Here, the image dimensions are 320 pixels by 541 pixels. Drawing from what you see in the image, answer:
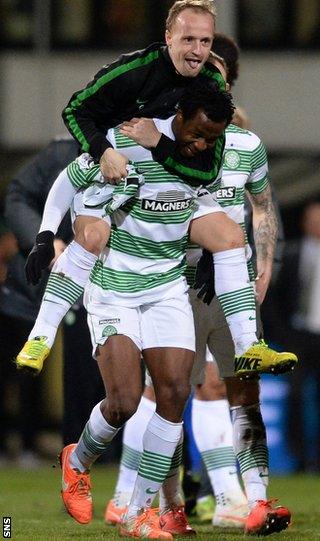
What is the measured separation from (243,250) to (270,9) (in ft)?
37.8

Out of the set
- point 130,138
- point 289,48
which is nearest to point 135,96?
point 130,138

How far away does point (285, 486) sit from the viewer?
13352mm

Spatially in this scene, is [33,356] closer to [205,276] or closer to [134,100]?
[205,276]

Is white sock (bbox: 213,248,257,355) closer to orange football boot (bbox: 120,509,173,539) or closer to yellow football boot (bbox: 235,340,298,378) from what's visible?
yellow football boot (bbox: 235,340,298,378)

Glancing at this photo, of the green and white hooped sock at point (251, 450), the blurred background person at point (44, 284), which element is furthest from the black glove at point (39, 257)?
the blurred background person at point (44, 284)

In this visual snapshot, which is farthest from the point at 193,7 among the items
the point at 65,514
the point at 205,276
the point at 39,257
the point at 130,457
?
the point at 65,514

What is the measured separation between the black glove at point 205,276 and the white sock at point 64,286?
21.9 inches

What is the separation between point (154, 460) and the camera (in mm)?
8430

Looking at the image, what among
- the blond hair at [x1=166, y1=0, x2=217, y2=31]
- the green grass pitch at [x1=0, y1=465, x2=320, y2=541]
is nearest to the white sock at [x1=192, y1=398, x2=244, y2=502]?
the green grass pitch at [x1=0, y1=465, x2=320, y2=541]

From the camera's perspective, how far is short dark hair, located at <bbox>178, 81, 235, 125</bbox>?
8219mm

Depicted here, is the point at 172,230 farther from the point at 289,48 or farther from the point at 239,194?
the point at 289,48

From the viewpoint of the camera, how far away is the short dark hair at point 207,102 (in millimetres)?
8219

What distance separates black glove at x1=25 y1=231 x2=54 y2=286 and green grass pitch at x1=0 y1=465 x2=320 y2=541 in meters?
1.25

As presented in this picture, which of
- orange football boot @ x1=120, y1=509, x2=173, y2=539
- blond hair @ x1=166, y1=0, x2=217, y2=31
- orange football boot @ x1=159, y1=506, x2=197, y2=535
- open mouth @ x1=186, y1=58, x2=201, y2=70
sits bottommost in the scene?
orange football boot @ x1=159, y1=506, x2=197, y2=535
